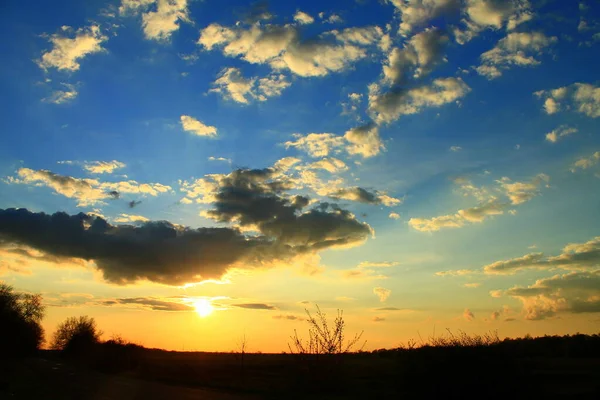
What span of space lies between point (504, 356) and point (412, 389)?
3780 millimetres

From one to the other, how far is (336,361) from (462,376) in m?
7.77

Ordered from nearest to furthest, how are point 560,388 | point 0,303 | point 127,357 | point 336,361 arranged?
point 560,388
point 336,361
point 127,357
point 0,303

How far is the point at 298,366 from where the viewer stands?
24.1 metres

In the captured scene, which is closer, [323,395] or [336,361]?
[323,395]

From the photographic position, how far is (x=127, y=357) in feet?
167

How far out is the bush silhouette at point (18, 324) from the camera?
227ft

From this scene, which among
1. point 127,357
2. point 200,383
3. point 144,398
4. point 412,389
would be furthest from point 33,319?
point 412,389

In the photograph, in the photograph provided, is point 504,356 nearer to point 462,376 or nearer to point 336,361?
point 462,376

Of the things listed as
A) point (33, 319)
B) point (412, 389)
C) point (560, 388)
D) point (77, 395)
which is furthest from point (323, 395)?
point (33, 319)

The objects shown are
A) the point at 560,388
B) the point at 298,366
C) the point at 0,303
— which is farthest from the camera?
the point at 0,303

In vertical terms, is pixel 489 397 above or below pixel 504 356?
below

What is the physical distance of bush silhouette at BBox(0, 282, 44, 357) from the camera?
69.1 meters

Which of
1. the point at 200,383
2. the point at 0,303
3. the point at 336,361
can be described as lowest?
the point at 200,383

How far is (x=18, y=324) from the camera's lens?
74.2 m
